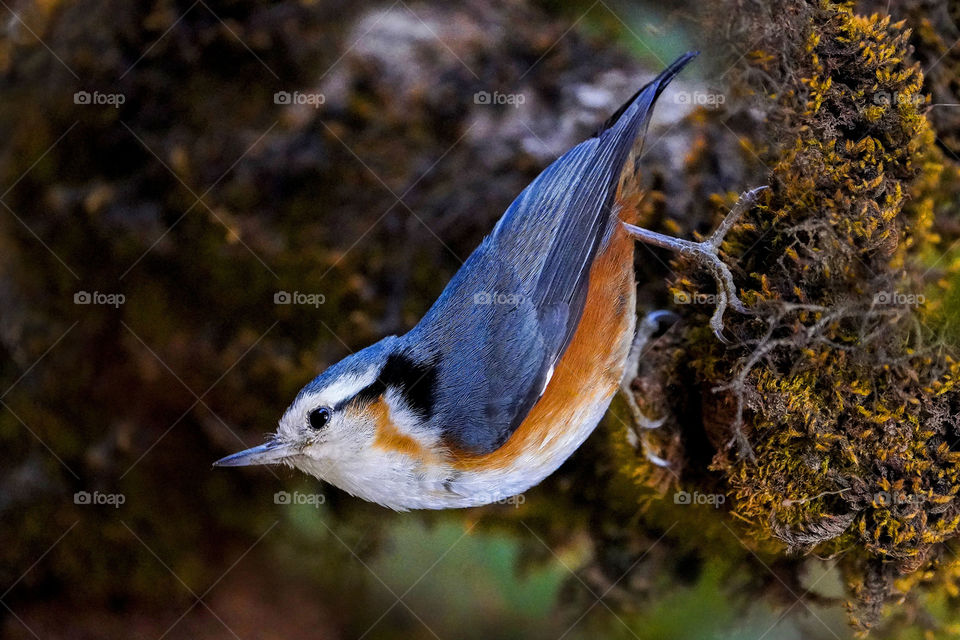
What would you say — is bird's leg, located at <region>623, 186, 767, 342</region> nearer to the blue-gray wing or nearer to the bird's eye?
the blue-gray wing

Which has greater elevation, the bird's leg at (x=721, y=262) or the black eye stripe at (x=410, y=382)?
the bird's leg at (x=721, y=262)

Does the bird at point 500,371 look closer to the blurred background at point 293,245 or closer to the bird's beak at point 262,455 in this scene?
the bird's beak at point 262,455

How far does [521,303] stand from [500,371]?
0.72 feet

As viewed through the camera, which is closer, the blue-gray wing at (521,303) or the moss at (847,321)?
the moss at (847,321)

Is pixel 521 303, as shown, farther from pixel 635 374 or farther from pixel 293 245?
pixel 293 245

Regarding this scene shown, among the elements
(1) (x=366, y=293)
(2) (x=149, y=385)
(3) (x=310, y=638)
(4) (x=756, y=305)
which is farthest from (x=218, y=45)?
(3) (x=310, y=638)

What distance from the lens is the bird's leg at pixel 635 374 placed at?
86.6 inches

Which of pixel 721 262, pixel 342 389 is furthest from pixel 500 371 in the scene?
→ pixel 721 262

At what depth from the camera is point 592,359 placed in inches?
81.4

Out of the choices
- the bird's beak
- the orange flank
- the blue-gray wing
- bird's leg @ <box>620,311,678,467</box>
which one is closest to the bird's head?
the bird's beak

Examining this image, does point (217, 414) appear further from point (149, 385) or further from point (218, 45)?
point (218, 45)

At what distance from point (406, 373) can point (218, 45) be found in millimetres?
1573

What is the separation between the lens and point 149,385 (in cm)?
272

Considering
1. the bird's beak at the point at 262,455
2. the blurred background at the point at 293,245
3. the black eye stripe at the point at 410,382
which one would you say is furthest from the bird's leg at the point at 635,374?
the bird's beak at the point at 262,455
